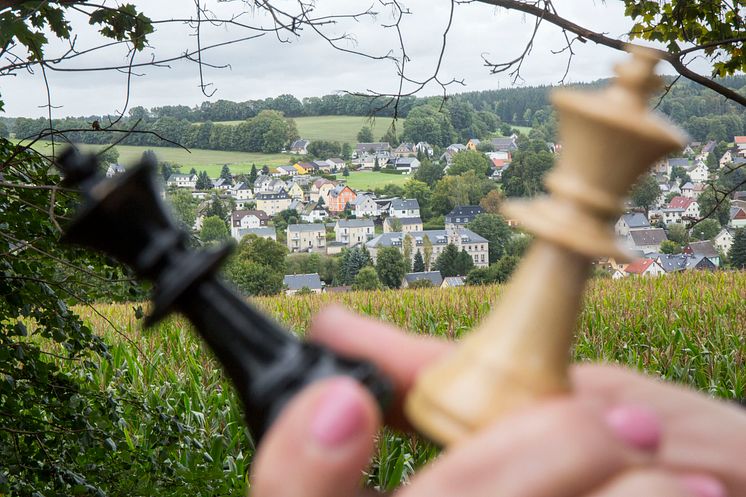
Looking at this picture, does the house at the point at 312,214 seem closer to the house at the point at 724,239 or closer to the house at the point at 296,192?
the house at the point at 296,192

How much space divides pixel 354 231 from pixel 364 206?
110 inches

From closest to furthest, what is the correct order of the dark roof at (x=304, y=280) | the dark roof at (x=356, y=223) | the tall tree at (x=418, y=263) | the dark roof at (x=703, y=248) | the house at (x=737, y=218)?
the house at (x=737, y=218) < the dark roof at (x=703, y=248) < the dark roof at (x=304, y=280) < the tall tree at (x=418, y=263) < the dark roof at (x=356, y=223)

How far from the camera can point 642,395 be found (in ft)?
1.82

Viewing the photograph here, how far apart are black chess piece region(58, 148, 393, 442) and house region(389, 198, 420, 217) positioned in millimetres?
21046

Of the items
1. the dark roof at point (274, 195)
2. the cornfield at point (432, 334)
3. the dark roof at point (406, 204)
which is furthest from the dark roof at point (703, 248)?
the dark roof at point (274, 195)

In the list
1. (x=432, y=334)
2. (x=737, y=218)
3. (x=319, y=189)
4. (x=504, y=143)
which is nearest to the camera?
(x=432, y=334)

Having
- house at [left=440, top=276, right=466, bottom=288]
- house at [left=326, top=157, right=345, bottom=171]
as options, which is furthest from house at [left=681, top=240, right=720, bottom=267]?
house at [left=326, top=157, right=345, bottom=171]

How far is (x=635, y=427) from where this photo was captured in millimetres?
479

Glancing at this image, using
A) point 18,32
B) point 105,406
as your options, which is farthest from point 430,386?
point 105,406

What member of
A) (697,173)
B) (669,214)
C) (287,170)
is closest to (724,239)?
(669,214)

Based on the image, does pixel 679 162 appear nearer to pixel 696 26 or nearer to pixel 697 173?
pixel 697 173

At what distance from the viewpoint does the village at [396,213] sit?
14.5 m

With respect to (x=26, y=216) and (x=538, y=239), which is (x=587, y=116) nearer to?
(x=538, y=239)

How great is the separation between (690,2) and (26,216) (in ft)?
8.19
